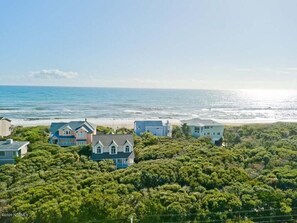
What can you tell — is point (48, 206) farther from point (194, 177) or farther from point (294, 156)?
point (294, 156)

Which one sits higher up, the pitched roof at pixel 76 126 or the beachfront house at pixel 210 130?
the pitched roof at pixel 76 126

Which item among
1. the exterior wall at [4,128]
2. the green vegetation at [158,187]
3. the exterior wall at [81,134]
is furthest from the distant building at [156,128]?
the exterior wall at [4,128]

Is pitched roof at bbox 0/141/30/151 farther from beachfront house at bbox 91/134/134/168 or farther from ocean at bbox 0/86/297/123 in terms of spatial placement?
ocean at bbox 0/86/297/123

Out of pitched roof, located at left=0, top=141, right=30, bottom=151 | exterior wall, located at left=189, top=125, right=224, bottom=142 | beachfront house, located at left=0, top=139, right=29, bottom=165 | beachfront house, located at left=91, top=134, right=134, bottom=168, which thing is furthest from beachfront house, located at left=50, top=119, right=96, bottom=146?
exterior wall, located at left=189, top=125, right=224, bottom=142

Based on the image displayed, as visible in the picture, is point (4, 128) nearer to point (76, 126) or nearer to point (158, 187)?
point (76, 126)

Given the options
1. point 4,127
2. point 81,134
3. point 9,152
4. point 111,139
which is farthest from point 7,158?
point 4,127

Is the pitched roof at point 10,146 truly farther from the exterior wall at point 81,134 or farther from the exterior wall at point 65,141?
the exterior wall at point 81,134
